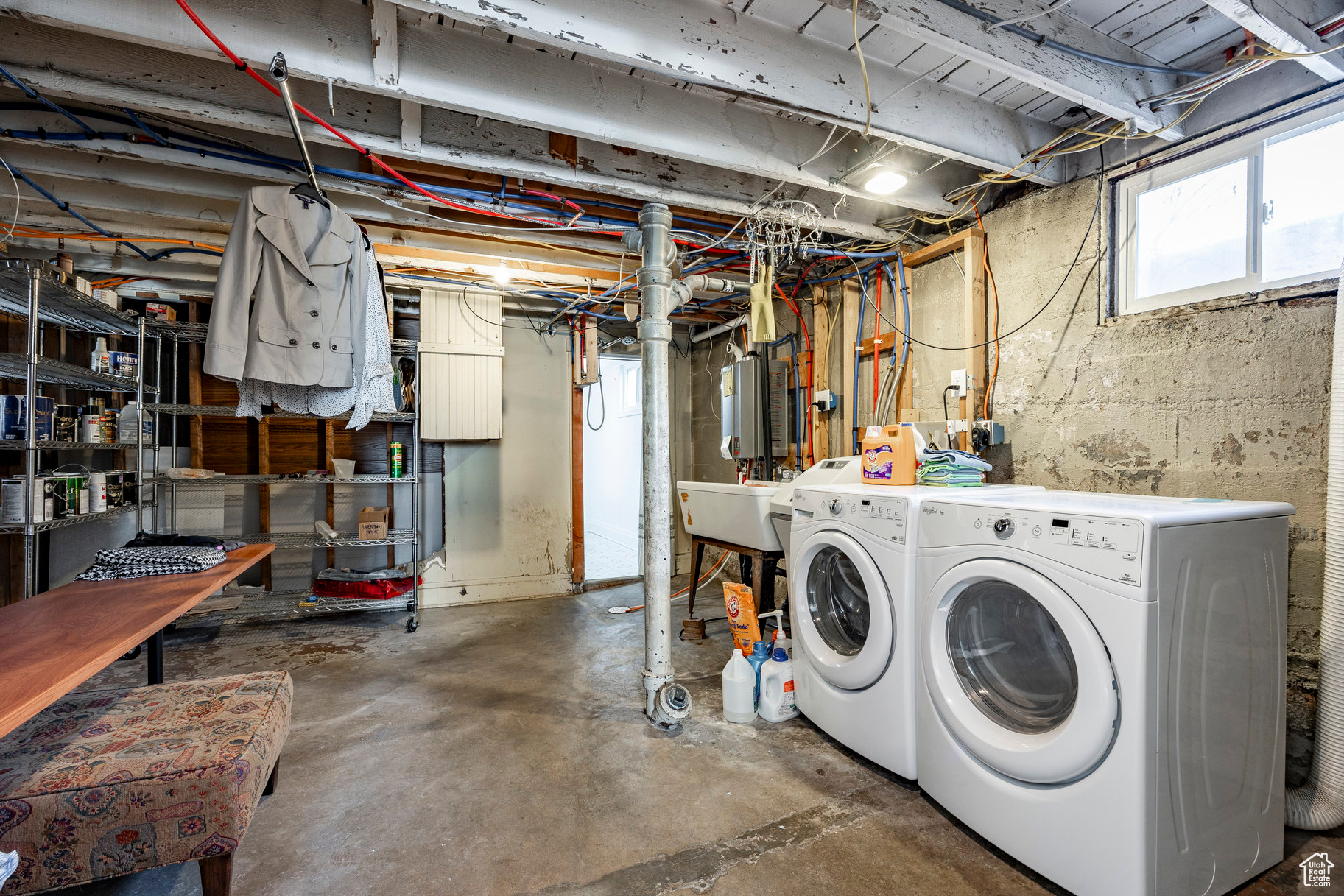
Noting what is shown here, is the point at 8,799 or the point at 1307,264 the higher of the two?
the point at 1307,264

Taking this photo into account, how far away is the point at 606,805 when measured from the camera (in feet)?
5.90

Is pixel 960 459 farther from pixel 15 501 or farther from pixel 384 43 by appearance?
pixel 15 501

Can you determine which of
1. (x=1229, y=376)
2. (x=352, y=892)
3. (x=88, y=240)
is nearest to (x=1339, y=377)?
(x=1229, y=376)

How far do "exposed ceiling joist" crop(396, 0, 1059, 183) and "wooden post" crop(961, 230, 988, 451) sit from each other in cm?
47

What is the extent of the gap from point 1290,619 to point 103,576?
12.8 feet

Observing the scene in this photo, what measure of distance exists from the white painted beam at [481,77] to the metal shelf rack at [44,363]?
1.30 meters

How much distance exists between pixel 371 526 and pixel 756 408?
8.83ft

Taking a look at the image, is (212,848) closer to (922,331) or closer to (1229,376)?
(1229,376)

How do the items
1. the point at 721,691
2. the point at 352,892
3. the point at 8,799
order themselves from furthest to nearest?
the point at 721,691, the point at 352,892, the point at 8,799

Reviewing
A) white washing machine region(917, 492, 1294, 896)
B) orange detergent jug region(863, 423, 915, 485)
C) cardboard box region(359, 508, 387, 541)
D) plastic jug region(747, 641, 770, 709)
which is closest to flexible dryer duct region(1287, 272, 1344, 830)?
white washing machine region(917, 492, 1294, 896)

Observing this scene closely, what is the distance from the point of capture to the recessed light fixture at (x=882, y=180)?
2.31 m

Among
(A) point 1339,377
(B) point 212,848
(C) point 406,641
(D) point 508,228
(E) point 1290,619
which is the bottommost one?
(C) point 406,641

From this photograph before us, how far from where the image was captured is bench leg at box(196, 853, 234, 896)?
1.23 meters

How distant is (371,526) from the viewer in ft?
12.6
